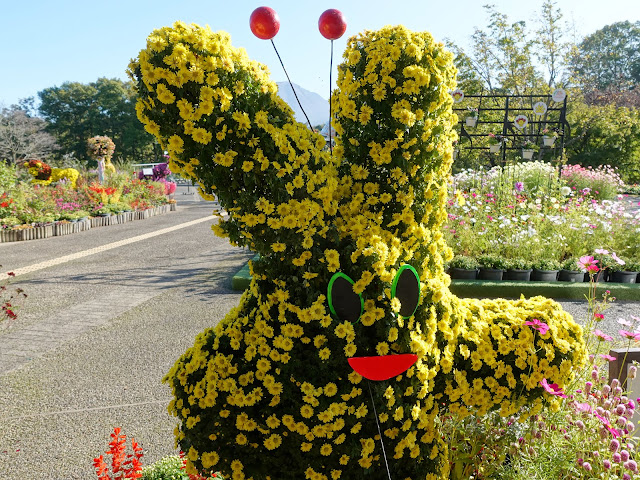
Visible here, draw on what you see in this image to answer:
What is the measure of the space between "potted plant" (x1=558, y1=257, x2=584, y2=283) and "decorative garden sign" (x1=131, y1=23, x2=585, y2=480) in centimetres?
521

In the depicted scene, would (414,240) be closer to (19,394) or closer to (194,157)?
(194,157)

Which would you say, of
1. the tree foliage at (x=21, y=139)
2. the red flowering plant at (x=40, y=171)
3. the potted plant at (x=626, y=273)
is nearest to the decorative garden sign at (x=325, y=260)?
the potted plant at (x=626, y=273)

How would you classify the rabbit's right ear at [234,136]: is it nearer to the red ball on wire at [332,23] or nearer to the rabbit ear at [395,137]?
the rabbit ear at [395,137]

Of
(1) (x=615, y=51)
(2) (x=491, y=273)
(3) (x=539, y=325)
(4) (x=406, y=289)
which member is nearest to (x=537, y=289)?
(2) (x=491, y=273)

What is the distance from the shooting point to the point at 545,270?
6.34 metres

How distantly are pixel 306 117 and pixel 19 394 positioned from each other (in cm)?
340

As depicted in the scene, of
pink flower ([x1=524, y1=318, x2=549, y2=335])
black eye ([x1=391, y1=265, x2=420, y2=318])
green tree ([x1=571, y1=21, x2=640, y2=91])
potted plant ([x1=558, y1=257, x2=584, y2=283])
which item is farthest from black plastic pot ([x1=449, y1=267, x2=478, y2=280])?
green tree ([x1=571, y1=21, x2=640, y2=91])

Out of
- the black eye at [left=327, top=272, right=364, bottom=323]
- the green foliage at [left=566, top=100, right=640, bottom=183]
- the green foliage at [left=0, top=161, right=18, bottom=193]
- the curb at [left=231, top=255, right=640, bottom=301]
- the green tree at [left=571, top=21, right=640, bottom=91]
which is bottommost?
the curb at [left=231, top=255, right=640, bottom=301]

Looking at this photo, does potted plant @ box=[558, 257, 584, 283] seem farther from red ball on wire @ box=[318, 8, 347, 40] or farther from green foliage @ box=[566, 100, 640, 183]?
green foliage @ box=[566, 100, 640, 183]

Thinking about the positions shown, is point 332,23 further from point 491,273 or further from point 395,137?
point 491,273

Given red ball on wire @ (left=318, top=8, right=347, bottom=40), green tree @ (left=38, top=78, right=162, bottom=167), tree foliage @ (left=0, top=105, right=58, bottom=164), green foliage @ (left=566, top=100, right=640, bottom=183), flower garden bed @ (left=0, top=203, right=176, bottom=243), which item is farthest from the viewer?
green tree @ (left=38, top=78, right=162, bottom=167)

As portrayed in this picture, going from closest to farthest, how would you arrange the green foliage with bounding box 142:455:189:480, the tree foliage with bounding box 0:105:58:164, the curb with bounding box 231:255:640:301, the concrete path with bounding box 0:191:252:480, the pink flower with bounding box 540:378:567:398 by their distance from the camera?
the pink flower with bounding box 540:378:567:398
the green foliage with bounding box 142:455:189:480
the concrete path with bounding box 0:191:252:480
the curb with bounding box 231:255:640:301
the tree foliage with bounding box 0:105:58:164

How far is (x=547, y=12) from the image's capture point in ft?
63.7

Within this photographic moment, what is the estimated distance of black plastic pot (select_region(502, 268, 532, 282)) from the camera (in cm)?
639
